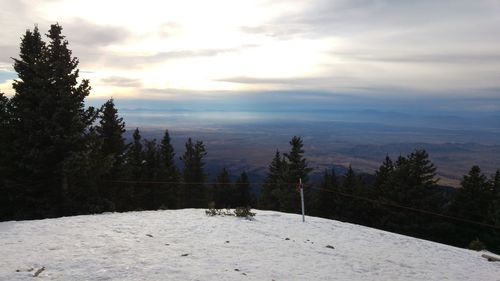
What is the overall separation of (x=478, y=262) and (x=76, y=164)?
20.3 meters

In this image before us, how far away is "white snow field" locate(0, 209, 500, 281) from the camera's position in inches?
349

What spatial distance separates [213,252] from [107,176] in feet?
85.4

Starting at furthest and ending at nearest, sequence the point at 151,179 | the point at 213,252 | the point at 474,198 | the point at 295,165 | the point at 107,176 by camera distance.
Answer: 1. the point at 295,165
2. the point at 151,179
3. the point at 474,198
4. the point at 107,176
5. the point at 213,252

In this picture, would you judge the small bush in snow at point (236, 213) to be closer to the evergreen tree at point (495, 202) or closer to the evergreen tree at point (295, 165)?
the evergreen tree at point (495, 202)

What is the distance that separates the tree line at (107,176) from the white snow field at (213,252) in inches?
147

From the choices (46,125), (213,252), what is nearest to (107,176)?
(46,125)

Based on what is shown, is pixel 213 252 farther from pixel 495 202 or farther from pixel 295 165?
pixel 295 165

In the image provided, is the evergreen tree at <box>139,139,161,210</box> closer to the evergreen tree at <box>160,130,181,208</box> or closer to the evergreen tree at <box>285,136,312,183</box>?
the evergreen tree at <box>160,130,181,208</box>

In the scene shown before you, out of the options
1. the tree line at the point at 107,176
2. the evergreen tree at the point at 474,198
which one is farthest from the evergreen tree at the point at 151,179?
the evergreen tree at the point at 474,198

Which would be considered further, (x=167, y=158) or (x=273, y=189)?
(x=273, y=189)

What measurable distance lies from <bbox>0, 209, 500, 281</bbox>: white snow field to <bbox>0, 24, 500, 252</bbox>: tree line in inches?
147

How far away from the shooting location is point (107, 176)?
34.2 m

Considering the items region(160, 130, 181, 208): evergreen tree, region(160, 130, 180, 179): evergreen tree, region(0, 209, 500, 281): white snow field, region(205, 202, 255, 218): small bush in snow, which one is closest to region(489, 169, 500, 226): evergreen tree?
region(0, 209, 500, 281): white snow field

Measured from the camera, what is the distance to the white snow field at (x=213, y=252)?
8875 millimetres
